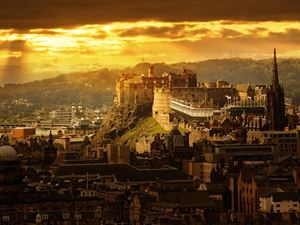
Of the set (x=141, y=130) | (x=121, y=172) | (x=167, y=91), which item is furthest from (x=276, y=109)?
(x=167, y=91)

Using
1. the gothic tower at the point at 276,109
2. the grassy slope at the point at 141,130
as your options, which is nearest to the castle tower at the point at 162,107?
the grassy slope at the point at 141,130

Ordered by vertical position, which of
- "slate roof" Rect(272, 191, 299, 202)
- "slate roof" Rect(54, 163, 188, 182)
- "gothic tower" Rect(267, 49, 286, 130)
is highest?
"gothic tower" Rect(267, 49, 286, 130)

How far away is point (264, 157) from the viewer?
10244 cm

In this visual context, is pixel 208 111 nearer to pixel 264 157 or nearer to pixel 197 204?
pixel 264 157

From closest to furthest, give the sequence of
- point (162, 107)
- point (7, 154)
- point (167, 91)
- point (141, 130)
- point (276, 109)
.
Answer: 1. point (7, 154)
2. point (276, 109)
3. point (141, 130)
4. point (162, 107)
5. point (167, 91)

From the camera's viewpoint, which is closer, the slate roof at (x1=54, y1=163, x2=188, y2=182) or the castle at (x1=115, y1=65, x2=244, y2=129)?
the slate roof at (x1=54, y1=163, x2=188, y2=182)

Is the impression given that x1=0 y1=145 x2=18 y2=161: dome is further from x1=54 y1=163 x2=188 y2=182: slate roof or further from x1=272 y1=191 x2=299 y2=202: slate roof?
x1=272 y1=191 x2=299 y2=202: slate roof

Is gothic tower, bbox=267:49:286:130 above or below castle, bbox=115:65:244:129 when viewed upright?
below

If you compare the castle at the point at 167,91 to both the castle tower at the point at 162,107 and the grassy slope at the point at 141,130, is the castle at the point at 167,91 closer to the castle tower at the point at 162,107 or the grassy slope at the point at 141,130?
the castle tower at the point at 162,107

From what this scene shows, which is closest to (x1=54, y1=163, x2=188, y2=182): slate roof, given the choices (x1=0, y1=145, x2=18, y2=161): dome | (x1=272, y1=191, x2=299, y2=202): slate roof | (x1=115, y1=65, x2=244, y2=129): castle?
(x1=0, y1=145, x2=18, y2=161): dome

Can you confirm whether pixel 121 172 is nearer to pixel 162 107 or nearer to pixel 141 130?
pixel 141 130

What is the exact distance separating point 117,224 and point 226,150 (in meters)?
34.6

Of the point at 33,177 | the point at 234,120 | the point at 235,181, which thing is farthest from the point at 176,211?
the point at 234,120

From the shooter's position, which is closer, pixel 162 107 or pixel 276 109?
pixel 276 109
